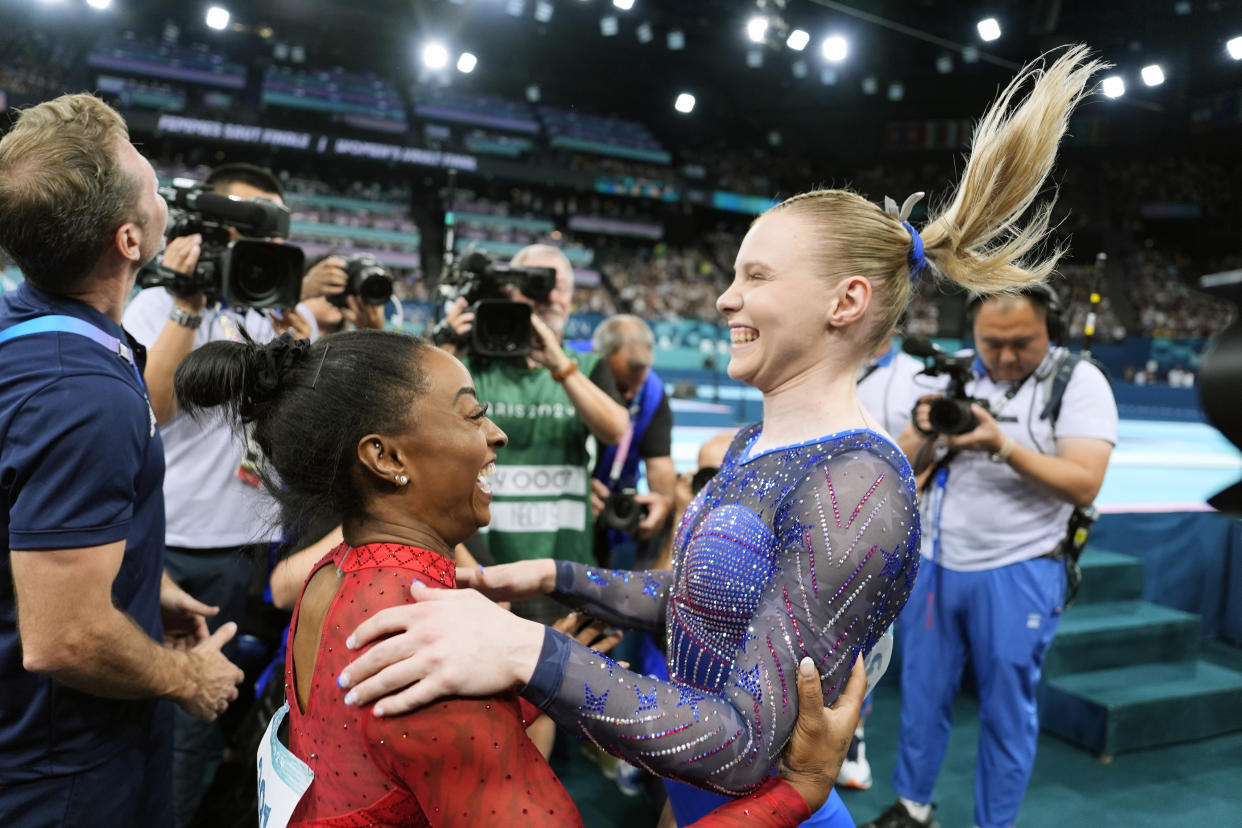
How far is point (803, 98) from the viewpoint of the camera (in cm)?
2394

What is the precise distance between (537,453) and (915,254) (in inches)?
62.9

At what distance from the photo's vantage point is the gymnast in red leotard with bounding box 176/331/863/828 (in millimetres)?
929

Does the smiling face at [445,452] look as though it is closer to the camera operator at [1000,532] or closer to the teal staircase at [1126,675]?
the camera operator at [1000,532]

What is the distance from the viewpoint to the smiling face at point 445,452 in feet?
3.70

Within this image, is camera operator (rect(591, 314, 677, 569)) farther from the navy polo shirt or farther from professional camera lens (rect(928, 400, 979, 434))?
the navy polo shirt

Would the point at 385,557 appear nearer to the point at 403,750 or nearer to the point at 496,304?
the point at 403,750

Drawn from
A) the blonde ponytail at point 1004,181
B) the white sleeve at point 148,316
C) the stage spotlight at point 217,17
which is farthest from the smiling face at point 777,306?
the stage spotlight at point 217,17

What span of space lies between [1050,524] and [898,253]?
6.05 feet

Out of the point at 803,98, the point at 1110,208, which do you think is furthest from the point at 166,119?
the point at 1110,208

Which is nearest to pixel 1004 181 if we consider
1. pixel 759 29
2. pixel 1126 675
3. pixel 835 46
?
pixel 1126 675

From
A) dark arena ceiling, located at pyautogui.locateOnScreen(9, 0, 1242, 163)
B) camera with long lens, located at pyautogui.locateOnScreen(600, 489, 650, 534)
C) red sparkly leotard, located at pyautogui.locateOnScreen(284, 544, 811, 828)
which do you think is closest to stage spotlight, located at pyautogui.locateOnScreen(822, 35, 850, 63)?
dark arena ceiling, located at pyautogui.locateOnScreen(9, 0, 1242, 163)

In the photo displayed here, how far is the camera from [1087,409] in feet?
8.75

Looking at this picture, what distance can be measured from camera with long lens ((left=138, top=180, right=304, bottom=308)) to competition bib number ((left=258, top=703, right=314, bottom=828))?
4.41 ft

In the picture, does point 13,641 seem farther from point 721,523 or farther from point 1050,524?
point 1050,524
